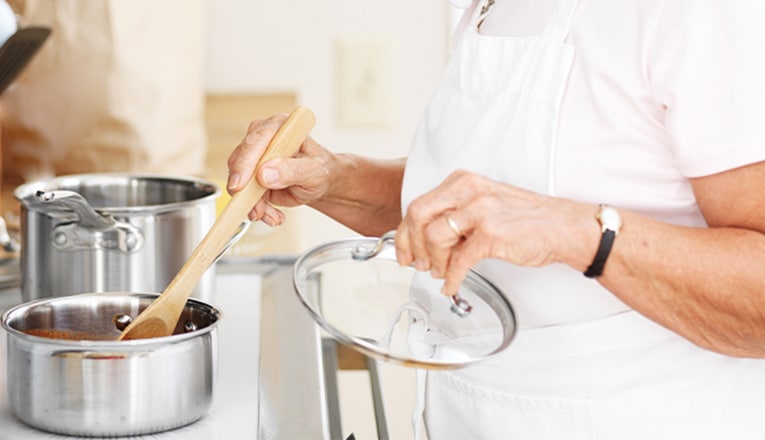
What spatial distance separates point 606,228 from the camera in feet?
2.56

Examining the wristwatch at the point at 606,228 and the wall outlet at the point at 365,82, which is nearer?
the wristwatch at the point at 606,228

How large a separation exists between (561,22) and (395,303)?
27 cm

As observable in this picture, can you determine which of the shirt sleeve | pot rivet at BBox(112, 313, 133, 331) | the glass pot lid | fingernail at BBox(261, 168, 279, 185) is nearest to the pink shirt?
the shirt sleeve

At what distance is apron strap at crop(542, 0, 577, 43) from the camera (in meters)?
0.89

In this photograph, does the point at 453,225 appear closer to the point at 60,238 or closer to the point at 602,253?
the point at 602,253

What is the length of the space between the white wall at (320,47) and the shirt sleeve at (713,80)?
1165mm

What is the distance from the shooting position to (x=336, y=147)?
1.97m

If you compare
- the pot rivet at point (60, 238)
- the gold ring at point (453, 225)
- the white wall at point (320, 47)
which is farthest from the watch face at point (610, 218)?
the white wall at point (320, 47)

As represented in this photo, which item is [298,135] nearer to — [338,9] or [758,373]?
[758,373]

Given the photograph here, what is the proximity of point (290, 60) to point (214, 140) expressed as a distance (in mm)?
202

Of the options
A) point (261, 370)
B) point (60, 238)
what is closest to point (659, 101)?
point (261, 370)

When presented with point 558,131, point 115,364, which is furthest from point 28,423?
point 558,131

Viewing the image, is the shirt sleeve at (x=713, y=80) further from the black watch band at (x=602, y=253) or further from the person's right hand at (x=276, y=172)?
the person's right hand at (x=276, y=172)

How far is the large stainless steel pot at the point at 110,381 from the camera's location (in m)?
0.79
